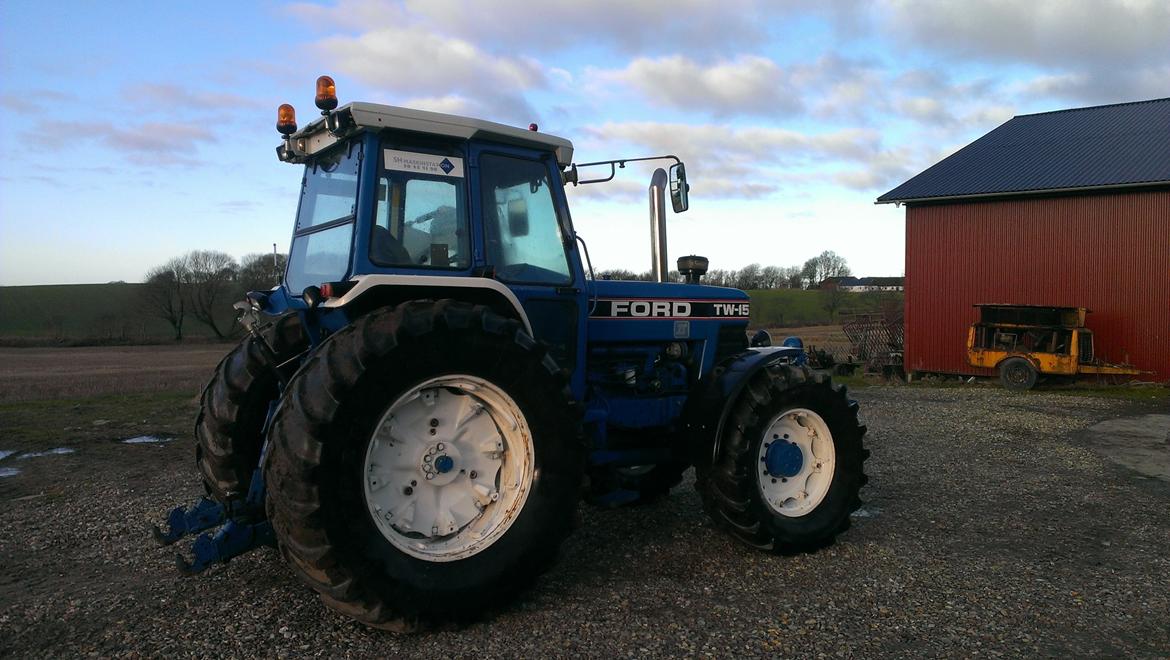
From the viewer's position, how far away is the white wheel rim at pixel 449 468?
3.63 metres

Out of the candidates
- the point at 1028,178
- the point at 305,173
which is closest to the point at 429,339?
the point at 305,173

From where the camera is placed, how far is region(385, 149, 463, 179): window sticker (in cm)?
412

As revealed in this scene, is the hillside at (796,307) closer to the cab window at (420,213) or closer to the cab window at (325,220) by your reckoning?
the cab window at (325,220)

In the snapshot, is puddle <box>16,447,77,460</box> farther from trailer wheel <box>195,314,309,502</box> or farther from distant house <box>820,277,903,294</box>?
distant house <box>820,277,903,294</box>

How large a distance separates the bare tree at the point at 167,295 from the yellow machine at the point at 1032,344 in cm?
4104

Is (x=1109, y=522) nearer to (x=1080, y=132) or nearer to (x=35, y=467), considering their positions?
(x=35, y=467)

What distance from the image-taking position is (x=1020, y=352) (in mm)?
17141

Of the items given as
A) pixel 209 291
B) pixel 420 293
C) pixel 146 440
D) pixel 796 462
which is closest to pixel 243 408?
pixel 420 293

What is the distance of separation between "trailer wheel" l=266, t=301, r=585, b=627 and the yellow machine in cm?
1606

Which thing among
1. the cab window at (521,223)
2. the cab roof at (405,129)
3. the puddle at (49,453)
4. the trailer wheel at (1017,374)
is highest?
the cab roof at (405,129)

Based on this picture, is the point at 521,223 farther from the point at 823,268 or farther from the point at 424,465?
the point at 823,268

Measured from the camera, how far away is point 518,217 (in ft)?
14.8

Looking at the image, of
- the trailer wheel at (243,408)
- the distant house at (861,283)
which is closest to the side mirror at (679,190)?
the trailer wheel at (243,408)

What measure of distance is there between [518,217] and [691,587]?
2.28 meters
